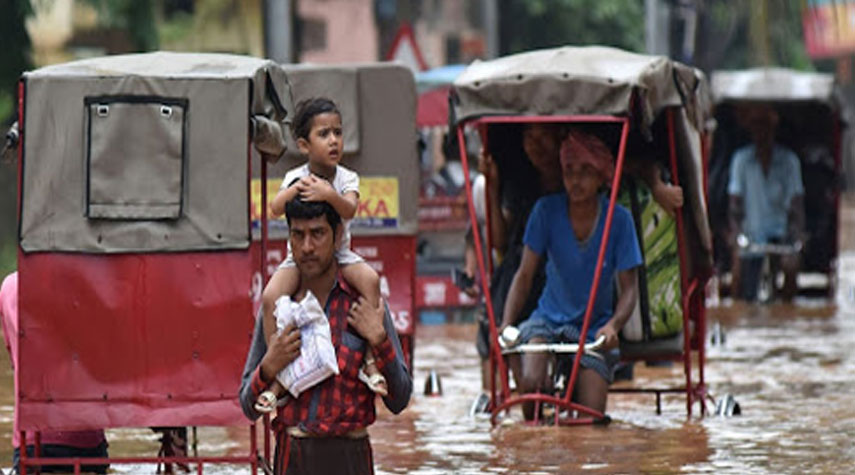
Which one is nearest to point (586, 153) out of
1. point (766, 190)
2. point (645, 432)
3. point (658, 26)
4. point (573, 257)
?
point (573, 257)

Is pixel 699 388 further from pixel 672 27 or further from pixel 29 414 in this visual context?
pixel 672 27

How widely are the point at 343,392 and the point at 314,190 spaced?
0.68 metres

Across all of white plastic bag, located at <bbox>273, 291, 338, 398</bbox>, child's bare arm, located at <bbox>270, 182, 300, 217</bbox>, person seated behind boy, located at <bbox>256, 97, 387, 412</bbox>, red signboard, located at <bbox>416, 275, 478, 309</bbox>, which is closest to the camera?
white plastic bag, located at <bbox>273, 291, 338, 398</bbox>

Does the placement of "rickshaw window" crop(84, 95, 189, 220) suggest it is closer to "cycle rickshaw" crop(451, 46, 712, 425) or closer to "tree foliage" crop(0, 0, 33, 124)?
"cycle rickshaw" crop(451, 46, 712, 425)

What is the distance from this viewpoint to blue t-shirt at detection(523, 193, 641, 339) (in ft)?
40.4

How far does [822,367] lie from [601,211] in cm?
405

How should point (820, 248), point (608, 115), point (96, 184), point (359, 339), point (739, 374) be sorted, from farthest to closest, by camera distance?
point (820, 248) < point (739, 374) < point (608, 115) < point (96, 184) < point (359, 339)

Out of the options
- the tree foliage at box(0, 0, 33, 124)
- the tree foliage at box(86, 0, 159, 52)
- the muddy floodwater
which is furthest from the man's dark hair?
the tree foliage at box(86, 0, 159, 52)

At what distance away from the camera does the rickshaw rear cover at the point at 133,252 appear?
961 centimetres

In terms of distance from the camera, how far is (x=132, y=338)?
9648mm

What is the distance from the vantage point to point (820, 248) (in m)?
23.4

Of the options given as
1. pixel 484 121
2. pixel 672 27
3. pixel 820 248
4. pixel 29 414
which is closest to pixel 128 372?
pixel 29 414

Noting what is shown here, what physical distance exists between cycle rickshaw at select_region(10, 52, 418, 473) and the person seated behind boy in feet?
1.40

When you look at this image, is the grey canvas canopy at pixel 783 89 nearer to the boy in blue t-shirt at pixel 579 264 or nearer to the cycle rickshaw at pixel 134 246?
the boy in blue t-shirt at pixel 579 264
